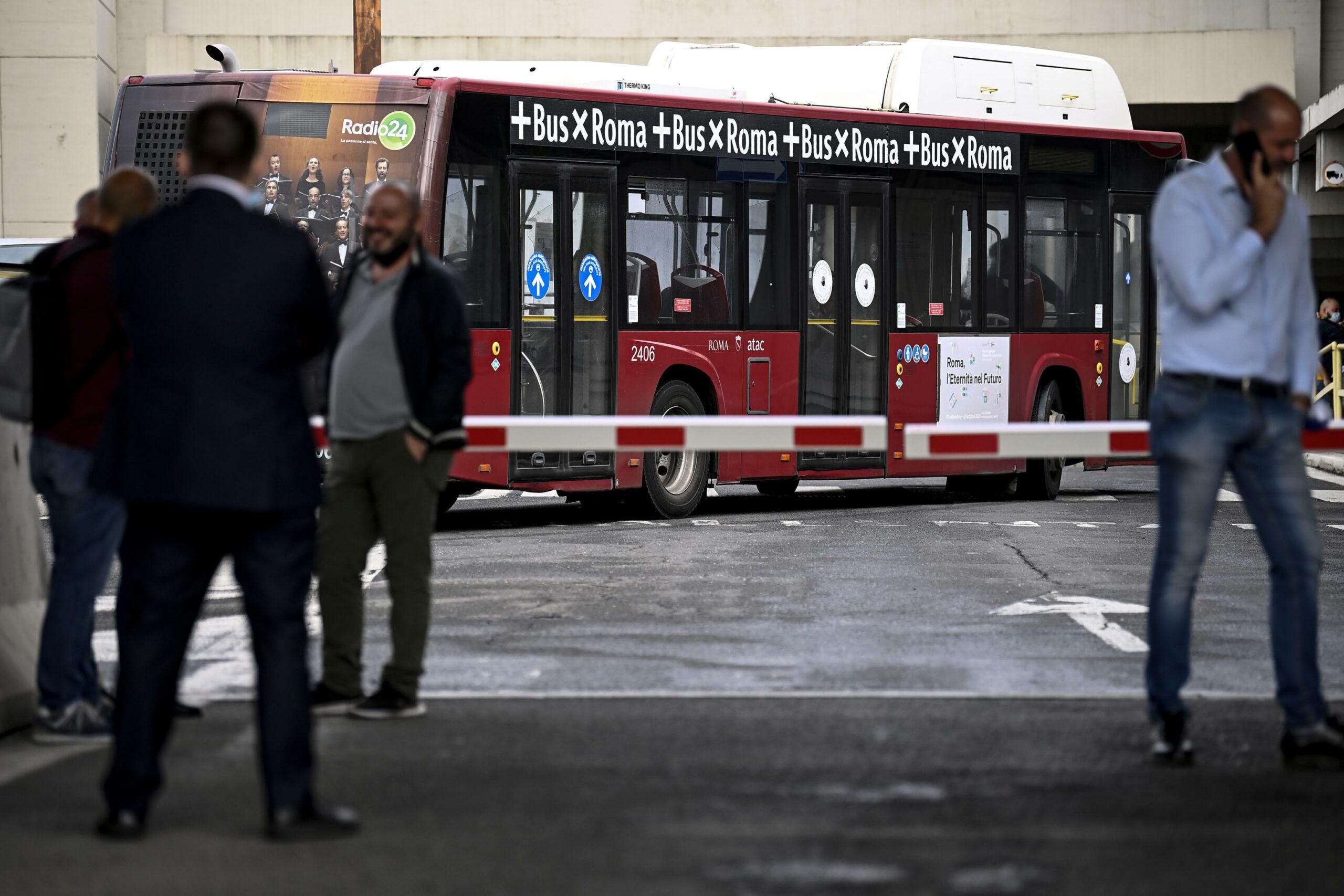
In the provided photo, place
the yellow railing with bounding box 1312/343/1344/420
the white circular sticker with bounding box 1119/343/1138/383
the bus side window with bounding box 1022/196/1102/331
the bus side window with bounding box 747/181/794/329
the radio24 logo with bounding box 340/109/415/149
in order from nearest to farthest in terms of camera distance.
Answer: the radio24 logo with bounding box 340/109/415/149, the bus side window with bounding box 747/181/794/329, the bus side window with bounding box 1022/196/1102/331, the white circular sticker with bounding box 1119/343/1138/383, the yellow railing with bounding box 1312/343/1344/420

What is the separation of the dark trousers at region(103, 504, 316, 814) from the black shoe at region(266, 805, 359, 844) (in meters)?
0.03

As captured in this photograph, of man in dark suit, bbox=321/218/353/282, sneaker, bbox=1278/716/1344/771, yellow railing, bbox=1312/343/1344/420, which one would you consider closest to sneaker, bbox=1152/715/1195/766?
sneaker, bbox=1278/716/1344/771

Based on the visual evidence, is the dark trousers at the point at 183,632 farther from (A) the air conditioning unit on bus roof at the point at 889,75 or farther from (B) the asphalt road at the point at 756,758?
(A) the air conditioning unit on bus roof at the point at 889,75

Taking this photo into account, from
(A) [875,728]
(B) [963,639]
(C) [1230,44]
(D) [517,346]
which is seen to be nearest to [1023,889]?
(A) [875,728]

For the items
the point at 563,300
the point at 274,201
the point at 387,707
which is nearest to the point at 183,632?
the point at 387,707

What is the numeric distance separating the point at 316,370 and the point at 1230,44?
101 ft

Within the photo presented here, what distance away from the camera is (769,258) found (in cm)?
1794

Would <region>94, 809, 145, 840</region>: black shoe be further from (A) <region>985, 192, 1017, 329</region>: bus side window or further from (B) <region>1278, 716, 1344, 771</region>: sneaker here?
(A) <region>985, 192, 1017, 329</region>: bus side window

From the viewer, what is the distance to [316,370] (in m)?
14.3

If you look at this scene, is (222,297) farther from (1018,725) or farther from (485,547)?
(485,547)

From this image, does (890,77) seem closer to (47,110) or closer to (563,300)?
(563,300)

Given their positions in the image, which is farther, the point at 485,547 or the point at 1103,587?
the point at 485,547

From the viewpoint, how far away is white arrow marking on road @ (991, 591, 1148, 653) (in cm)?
976

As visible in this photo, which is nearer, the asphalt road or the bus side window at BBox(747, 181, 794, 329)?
the asphalt road
